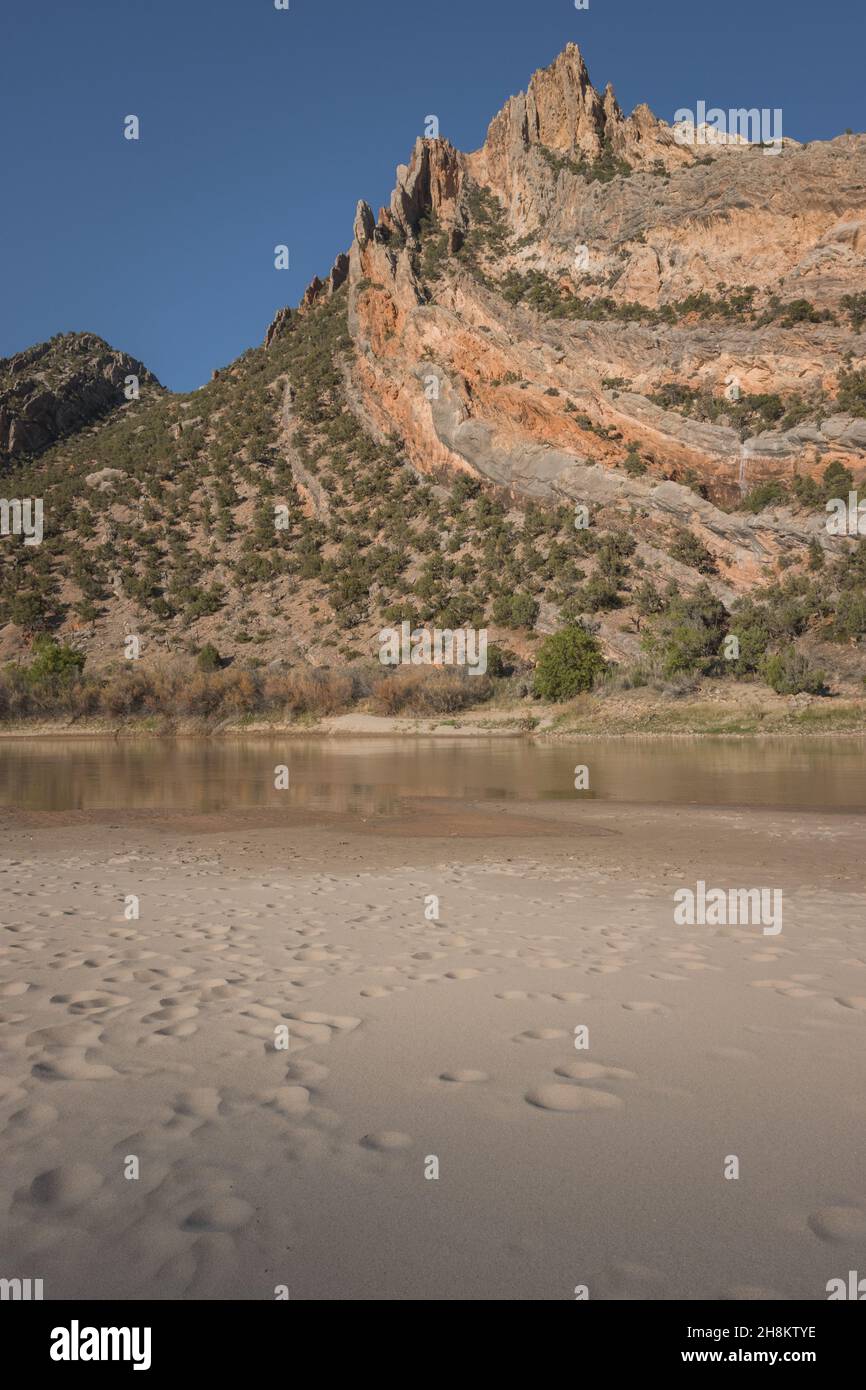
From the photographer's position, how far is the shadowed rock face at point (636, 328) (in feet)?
187

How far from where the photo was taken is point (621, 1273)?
2.63 m

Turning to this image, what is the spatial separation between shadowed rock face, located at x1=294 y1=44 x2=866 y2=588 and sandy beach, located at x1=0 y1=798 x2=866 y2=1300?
163ft

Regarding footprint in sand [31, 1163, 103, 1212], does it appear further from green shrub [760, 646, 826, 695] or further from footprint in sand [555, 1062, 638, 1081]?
green shrub [760, 646, 826, 695]

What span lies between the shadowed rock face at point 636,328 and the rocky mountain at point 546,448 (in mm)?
203

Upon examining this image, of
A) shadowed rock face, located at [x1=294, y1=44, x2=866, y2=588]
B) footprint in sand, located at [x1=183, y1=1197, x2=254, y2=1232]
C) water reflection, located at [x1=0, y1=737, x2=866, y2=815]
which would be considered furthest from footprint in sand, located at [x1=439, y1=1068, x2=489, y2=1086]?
shadowed rock face, located at [x1=294, y1=44, x2=866, y2=588]

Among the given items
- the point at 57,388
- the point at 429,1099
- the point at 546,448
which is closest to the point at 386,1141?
the point at 429,1099

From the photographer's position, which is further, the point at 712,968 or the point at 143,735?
the point at 143,735

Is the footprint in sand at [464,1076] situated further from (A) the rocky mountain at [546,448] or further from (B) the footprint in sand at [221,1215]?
(A) the rocky mountain at [546,448]

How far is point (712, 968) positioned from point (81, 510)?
75475 mm

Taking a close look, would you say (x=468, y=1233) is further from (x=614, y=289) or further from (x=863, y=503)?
(x=614, y=289)

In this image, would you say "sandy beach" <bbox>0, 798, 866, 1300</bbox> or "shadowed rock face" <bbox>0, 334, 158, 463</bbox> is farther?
"shadowed rock face" <bbox>0, 334, 158, 463</bbox>

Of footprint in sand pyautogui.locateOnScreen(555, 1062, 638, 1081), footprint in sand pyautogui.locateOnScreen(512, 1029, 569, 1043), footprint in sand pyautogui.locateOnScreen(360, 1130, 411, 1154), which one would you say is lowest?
footprint in sand pyautogui.locateOnScreen(512, 1029, 569, 1043)

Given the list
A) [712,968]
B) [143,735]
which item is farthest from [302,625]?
[712,968]

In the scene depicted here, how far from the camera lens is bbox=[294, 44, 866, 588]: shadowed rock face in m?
57.0
